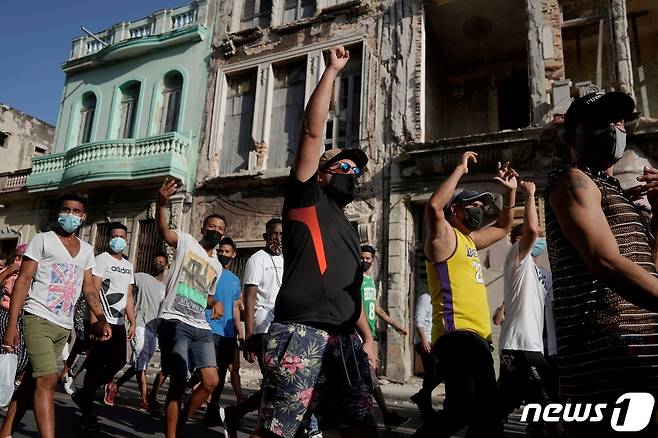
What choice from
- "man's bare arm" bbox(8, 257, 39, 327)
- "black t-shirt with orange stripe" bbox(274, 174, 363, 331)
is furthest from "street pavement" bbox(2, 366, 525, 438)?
→ "black t-shirt with orange stripe" bbox(274, 174, 363, 331)

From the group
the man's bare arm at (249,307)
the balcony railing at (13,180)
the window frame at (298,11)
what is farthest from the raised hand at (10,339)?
the balcony railing at (13,180)

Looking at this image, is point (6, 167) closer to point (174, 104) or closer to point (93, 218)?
point (93, 218)

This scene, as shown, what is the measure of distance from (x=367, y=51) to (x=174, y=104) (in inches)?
249

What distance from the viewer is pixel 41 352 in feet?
11.4

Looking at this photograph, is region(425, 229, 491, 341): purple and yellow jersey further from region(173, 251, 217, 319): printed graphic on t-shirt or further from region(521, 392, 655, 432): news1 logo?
region(173, 251, 217, 319): printed graphic on t-shirt

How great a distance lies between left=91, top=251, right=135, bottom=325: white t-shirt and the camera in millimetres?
6137

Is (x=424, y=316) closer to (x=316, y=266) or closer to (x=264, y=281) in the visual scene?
(x=264, y=281)

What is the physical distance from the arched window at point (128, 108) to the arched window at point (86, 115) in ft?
4.55

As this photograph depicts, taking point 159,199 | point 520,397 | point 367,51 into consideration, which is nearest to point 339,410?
point 520,397

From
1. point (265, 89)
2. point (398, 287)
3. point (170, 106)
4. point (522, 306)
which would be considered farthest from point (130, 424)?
point (170, 106)

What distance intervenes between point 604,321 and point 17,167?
27474mm

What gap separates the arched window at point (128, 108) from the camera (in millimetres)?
15555

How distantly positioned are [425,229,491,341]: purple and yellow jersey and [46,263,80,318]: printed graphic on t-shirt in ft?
8.96

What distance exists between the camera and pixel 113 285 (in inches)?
246
